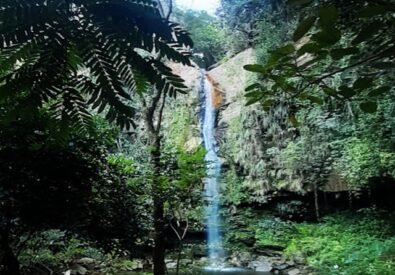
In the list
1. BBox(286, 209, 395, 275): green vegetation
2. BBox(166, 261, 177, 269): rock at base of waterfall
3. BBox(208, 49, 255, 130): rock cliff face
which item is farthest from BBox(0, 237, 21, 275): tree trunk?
BBox(208, 49, 255, 130): rock cliff face

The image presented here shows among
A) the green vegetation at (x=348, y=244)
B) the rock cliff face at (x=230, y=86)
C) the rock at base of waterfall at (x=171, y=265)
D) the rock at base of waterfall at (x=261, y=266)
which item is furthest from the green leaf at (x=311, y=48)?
the rock cliff face at (x=230, y=86)

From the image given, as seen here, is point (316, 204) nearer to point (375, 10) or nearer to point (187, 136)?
point (187, 136)

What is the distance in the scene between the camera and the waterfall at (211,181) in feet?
33.3

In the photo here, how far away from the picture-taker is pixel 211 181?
11.1m

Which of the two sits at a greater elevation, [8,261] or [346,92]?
[346,92]

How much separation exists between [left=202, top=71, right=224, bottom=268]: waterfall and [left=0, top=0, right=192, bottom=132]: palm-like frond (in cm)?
888

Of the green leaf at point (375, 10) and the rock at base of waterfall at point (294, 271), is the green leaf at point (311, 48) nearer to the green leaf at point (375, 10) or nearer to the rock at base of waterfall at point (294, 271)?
the green leaf at point (375, 10)

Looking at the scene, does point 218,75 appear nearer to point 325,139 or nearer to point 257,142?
point 257,142

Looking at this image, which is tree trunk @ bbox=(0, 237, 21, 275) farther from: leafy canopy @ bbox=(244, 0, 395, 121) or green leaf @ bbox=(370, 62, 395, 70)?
green leaf @ bbox=(370, 62, 395, 70)

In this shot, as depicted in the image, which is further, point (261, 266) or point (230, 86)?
point (230, 86)

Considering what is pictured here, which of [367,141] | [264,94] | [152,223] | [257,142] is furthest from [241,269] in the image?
[264,94]

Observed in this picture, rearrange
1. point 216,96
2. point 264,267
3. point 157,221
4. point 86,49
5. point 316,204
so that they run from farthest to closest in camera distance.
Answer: point 216,96 → point 316,204 → point 264,267 → point 157,221 → point 86,49

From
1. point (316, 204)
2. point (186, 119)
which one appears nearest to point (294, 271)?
point (316, 204)

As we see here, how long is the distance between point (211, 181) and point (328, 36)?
34.3 ft
